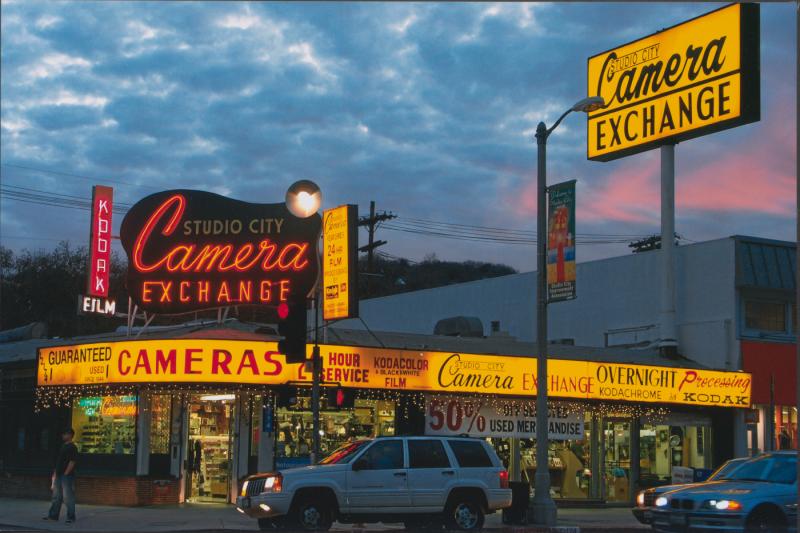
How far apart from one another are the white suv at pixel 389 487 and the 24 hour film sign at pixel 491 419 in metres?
7.55

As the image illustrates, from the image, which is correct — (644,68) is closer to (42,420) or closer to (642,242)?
(42,420)

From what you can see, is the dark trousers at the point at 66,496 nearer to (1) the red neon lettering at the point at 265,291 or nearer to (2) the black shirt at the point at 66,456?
(2) the black shirt at the point at 66,456

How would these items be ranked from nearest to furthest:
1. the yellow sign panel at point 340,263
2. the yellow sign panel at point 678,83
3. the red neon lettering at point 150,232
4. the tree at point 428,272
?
the yellow sign panel at point 340,263
the red neon lettering at point 150,232
the yellow sign panel at point 678,83
the tree at point 428,272

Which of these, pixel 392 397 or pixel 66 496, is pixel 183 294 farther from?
pixel 66 496

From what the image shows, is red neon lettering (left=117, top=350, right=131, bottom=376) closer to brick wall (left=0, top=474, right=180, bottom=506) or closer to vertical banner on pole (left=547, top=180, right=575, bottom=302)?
brick wall (left=0, top=474, right=180, bottom=506)

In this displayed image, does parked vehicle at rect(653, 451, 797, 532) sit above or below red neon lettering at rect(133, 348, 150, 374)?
below

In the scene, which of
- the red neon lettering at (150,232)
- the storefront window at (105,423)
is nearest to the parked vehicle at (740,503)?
the storefront window at (105,423)

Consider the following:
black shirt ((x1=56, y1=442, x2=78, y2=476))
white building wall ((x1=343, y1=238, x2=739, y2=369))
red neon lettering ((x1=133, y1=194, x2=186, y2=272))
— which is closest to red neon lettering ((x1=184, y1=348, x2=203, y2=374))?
red neon lettering ((x1=133, y1=194, x2=186, y2=272))

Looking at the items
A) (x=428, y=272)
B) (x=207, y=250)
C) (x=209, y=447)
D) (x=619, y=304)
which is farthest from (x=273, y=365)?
(x=428, y=272)

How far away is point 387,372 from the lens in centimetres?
2709

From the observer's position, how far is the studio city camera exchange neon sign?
2738 centimetres

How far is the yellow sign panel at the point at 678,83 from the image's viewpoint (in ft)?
108

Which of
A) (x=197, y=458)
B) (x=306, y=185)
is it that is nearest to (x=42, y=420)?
(x=197, y=458)

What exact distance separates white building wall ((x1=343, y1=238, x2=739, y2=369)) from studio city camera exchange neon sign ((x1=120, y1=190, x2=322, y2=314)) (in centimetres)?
1361
